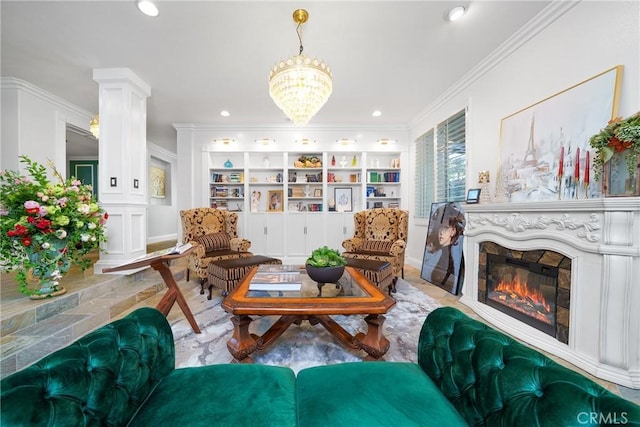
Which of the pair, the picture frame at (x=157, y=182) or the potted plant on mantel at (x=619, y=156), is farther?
the picture frame at (x=157, y=182)

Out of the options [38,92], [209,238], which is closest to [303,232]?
[209,238]

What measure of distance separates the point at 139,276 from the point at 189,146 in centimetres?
273

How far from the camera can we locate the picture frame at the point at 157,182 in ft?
20.7

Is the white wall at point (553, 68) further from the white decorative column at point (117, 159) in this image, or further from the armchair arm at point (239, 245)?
the white decorative column at point (117, 159)

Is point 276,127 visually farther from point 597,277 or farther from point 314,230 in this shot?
point 597,277

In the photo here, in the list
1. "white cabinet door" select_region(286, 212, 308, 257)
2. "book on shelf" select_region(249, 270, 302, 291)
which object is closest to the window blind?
"white cabinet door" select_region(286, 212, 308, 257)

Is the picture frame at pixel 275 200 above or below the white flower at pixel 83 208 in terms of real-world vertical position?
above

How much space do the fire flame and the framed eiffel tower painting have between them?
800 mm

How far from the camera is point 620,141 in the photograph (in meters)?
1.49

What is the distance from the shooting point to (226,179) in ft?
16.1

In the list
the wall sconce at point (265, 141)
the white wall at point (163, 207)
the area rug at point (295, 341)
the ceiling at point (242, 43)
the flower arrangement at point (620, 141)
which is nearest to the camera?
the flower arrangement at point (620, 141)

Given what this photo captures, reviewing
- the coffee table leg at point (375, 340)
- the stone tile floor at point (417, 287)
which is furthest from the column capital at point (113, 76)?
the coffee table leg at point (375, 340)

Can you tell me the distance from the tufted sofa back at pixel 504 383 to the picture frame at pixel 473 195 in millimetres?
2219

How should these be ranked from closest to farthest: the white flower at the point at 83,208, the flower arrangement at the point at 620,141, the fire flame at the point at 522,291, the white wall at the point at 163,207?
the flower arrangement at the point at 620,141 → the fire flame at the point at 522,291 → the white flower at the point at 83,208 → the white wall at the point at 163,207
